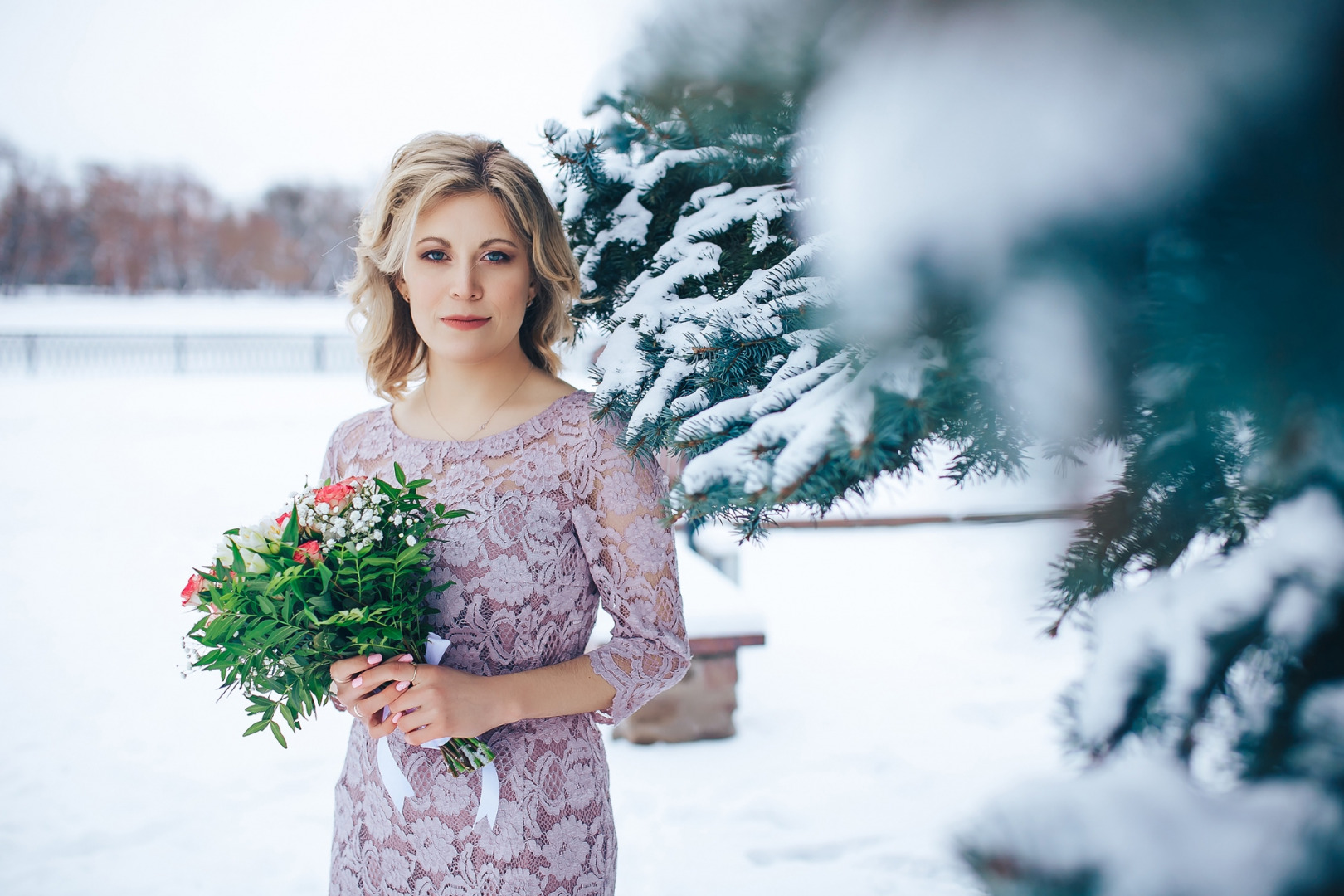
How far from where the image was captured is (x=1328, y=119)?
1.16ft

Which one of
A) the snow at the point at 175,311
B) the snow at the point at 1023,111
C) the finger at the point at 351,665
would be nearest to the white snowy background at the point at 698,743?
the snow at the point at 1023,111

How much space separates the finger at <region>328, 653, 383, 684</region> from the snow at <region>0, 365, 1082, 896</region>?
2.20ft

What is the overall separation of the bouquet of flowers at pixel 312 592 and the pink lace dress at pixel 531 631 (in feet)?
0.44

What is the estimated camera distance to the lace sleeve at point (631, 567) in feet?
3.92

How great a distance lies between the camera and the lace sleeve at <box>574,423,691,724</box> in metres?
1.20

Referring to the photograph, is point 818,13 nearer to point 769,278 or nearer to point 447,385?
point 769,278

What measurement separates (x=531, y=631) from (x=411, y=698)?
0.74 feet

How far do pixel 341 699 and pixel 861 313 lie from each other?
37.0 inches

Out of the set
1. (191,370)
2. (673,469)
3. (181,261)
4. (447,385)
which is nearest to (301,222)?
(181,261)

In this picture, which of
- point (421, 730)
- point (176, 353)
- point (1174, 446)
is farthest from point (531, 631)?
point (176, 353)

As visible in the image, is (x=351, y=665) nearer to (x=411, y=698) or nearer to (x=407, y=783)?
(x=411, y=698)

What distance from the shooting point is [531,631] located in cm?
123

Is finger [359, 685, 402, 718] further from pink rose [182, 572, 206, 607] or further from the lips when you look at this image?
the lips

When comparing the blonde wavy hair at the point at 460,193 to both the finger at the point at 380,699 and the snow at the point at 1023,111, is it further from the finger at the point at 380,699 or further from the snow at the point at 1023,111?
the snow at the point at 1023,111
